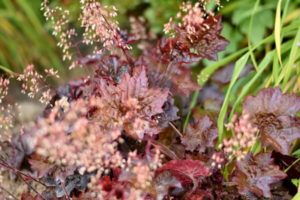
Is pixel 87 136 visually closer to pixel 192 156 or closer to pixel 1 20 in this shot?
pixel 192 156

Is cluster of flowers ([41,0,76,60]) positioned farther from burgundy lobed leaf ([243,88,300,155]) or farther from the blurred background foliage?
the blurred background foliage

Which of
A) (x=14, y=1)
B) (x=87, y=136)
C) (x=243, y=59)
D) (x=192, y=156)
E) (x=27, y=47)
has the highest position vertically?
(x=14, y=1)

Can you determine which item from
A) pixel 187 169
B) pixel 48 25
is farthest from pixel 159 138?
pixel 48 25

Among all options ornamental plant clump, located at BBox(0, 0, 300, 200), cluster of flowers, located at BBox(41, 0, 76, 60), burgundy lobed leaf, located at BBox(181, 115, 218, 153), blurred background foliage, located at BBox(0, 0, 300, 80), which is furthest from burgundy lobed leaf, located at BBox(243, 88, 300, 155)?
blurred background foliage, located at BBox(0, 0, 300, 80)

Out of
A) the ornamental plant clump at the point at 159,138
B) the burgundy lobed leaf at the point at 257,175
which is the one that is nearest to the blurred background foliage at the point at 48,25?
the ornamental plant clump at the point at 159,138

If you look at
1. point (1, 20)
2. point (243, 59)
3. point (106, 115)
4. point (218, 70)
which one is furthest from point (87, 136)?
point (1, 20)

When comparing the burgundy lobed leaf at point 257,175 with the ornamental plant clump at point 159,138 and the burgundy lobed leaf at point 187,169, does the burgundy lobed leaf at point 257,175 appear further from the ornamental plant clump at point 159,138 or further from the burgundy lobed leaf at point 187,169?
the burgundy lobed leaf at point 187,169
